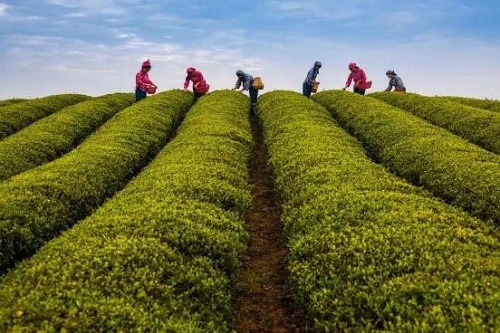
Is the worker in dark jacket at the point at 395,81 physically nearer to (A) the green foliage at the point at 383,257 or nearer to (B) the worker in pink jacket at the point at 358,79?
(B) the worker in pink jacket at the point at 358,79

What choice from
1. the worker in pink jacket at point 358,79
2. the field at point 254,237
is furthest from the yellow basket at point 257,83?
the field at point 254,237

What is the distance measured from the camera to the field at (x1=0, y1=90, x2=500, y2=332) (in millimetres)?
10523

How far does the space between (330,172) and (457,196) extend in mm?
4883

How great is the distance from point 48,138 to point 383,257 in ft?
84.8

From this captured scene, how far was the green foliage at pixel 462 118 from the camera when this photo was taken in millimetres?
31562

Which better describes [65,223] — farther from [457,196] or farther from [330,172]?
[457,196]

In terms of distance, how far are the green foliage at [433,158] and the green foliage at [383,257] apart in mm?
1867

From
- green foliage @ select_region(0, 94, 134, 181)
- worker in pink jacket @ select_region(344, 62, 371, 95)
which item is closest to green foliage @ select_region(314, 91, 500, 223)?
green foliage @ select_region(0, 94, 134, 181)

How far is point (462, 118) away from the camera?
36812mm

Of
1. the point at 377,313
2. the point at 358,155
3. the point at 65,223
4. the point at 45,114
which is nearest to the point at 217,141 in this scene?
the point at 358,155

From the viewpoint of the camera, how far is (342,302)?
11.4 meters

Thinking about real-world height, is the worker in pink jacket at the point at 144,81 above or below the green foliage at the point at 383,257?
above

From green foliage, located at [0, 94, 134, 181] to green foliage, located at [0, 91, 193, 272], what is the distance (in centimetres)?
257

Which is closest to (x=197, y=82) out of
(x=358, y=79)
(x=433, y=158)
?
(x=358, y=79)
